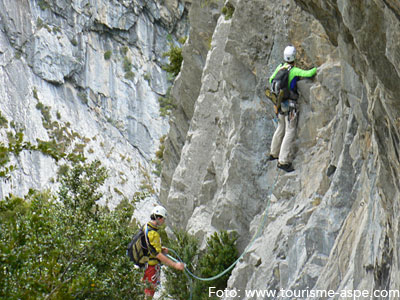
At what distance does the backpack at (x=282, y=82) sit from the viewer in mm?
11578

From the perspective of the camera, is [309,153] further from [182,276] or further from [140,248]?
[182,276]

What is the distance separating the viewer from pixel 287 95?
38.1 feet

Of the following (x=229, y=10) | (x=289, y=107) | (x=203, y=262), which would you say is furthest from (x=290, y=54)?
(x=229, y=10)

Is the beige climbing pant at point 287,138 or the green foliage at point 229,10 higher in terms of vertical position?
the green foliage at point 229,10

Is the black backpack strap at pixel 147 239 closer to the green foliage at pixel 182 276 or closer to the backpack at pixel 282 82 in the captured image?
the green foliage at pixel 182 276

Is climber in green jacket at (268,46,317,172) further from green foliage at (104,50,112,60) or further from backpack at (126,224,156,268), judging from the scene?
green foliage at (104,50,112,60)

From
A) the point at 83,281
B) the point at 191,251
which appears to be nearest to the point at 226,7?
the point at 191,251

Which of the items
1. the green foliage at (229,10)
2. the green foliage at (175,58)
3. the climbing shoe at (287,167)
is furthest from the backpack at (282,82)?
the green foliage at (175,58)

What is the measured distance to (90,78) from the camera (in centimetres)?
6334

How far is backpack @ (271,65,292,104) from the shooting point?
38.0ft

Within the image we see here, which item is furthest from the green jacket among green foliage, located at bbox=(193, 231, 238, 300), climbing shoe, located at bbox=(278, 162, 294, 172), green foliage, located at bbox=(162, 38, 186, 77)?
green foliage, located at bbox=(162, 38, 186, 77)

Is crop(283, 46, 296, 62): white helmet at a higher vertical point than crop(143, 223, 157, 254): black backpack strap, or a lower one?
higher

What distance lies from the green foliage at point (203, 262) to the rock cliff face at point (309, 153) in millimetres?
429

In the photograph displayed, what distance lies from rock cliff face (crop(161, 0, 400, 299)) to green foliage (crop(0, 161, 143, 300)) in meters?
2.77
